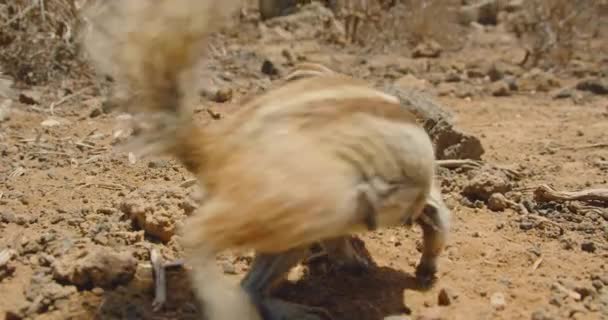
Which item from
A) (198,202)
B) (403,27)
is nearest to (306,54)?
(403,27)

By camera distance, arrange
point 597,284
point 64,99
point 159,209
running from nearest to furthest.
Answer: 1. point 597,284
2. point 159,209
3. point 64,99

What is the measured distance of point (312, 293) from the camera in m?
3.06

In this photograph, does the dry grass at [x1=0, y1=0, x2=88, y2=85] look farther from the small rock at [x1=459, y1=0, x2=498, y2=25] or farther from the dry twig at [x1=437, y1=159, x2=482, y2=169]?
the small rock at [x1=459, y1=0, x2=498, y2=25]

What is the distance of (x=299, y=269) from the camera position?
3248 millimetres

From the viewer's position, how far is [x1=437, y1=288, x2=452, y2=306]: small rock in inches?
118

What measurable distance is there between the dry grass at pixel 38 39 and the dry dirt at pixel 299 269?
0.65 feet

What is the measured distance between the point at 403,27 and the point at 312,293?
670 centimetres

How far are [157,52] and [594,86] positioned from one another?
20.2ft

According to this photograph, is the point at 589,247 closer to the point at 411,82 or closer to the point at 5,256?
the point at 5,256

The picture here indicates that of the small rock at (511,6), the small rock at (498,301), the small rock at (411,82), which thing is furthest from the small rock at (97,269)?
the small rock at (511,6)

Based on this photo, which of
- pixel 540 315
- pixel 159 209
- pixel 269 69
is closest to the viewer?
pixel 540 315

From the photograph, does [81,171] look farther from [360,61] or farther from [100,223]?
[360,61]

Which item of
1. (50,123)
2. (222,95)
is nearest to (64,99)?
(50,123)

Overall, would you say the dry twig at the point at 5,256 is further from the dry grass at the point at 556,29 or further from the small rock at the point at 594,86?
the dry grass at the point at 556,29
